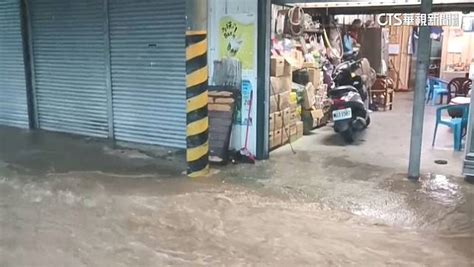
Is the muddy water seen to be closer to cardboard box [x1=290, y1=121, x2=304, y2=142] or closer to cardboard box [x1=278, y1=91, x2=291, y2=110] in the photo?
cardboard box [x1=278, y1=91, x2=291, y2=110]

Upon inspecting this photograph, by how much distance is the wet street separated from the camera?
340cm

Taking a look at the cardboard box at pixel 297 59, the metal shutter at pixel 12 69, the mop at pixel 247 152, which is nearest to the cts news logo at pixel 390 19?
the cardboard box at pixel 297 59

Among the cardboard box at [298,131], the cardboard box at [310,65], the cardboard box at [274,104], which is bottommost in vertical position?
the cardboard box at [298,131]

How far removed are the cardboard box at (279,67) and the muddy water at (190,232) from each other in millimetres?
1878

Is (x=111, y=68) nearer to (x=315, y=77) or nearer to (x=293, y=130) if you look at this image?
(x=293, y=130)

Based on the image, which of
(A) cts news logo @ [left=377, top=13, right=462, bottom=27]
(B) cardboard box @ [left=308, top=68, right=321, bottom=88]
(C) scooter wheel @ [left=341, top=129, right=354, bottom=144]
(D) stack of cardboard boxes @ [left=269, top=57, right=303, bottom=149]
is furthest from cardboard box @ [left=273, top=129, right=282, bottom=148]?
(A) cts news logo @ [left=377, top=13, right=462, bottom=27]

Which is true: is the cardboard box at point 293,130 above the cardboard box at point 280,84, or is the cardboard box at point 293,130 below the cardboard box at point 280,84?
below

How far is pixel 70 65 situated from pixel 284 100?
3.51 m

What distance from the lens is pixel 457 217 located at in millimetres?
4059

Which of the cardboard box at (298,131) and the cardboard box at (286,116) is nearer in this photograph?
the cardboard box at (286,116)

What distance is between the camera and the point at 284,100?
6.39 metres

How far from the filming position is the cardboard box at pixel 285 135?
6.51 meters

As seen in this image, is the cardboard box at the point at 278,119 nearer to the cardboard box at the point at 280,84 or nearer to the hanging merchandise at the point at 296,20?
the cardboard box at the point at 280,84

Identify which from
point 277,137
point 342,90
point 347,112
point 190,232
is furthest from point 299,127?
point 190,232
